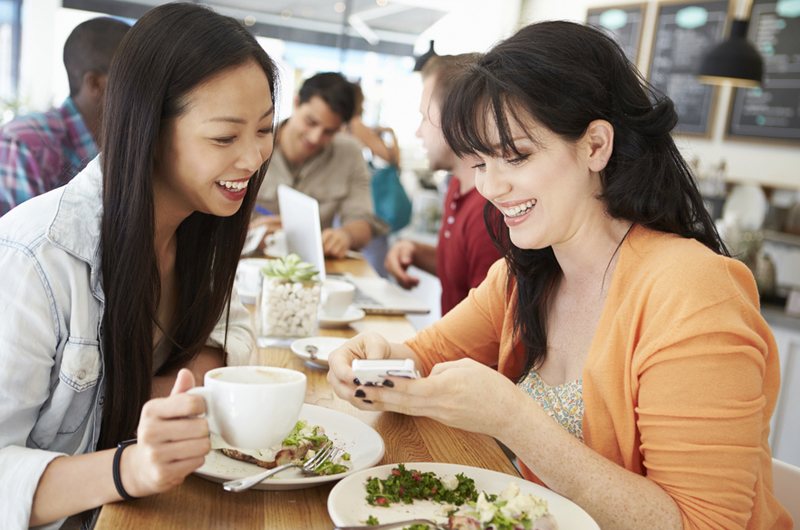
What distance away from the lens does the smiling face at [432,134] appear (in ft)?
7.91

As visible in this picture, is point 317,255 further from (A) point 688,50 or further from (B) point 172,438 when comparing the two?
(A) point 688,50

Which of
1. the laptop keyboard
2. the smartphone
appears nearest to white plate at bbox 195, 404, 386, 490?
the smartphone

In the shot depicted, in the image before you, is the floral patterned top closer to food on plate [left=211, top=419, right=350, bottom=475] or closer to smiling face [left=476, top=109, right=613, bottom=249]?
smiling face [left=476, top=109, right=613, bottom=249]

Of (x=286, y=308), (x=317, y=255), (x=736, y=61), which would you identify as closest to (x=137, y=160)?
(x=286, y=308)

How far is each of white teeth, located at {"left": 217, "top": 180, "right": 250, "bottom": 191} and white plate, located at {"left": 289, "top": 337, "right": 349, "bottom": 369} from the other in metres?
0.39

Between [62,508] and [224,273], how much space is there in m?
0.61

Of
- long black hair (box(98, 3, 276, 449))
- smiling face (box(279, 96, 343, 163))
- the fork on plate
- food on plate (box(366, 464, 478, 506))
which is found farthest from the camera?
smiling face (box(279, 96, 343, 163))

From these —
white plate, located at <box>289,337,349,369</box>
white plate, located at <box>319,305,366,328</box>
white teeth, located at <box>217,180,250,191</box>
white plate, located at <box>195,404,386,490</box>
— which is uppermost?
white teeth, located at <box>217,180,250,191</box>

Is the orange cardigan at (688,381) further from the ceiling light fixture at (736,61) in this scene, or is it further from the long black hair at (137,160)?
the ceiling light fixture at (736,61)

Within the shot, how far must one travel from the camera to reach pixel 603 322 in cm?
103

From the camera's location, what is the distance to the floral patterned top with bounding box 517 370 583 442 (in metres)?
1.10

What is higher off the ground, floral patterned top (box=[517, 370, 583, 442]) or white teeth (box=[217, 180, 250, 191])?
white teeth (box=[217, 180, 250, 191])

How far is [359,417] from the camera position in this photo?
1.15 meters

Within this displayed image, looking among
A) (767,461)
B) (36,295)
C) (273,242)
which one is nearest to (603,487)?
(767,461)
